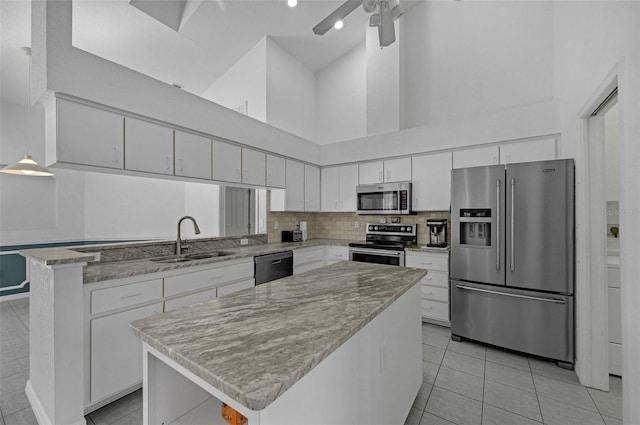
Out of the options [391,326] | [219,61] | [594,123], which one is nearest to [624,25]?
[594,123]

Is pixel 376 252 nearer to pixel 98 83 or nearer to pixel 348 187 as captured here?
pixel 348 187

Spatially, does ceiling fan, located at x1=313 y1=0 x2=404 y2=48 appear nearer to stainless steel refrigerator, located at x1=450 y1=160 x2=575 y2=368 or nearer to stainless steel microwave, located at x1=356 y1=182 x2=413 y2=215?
stainless steel refrigerator, located at x1=450 y1=160 x2=575 y2=368

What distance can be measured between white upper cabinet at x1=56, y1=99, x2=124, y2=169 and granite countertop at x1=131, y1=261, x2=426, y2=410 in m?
1.73

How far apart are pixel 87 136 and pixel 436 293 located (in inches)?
147

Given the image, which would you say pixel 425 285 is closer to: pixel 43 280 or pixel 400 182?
pixel 400 182

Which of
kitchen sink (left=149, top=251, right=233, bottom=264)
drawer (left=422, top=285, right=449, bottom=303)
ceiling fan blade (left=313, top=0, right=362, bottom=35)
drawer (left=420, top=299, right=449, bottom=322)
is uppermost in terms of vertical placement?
ceiling fan blade (left=313, top=0, right=362, bottom=35)

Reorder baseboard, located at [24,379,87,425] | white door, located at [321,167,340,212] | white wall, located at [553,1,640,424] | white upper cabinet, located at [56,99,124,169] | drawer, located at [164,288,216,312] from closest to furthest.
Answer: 1. white wall, located at [553,1,640,424]
2. baseboard, located at [24,379,87,425]
3. white upper cabinet, located at [56,99,124,169]
4. drawer, located at [164,288,216,312]
5. white door, located at [321,167,340,212]

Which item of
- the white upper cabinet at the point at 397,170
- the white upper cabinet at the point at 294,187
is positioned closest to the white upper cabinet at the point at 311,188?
the white upper cabinet at the point at 294,187

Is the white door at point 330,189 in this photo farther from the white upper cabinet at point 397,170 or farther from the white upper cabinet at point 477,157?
the white upper cabinet at point 477,157

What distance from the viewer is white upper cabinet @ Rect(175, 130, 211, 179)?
2.71 m

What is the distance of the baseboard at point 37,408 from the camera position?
1702mm

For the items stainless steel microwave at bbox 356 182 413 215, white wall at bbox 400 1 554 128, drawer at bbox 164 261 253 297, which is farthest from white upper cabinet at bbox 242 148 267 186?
white wall at bbox 400 1 554 128

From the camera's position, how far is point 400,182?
3836 mm

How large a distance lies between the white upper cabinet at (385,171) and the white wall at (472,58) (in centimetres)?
66
